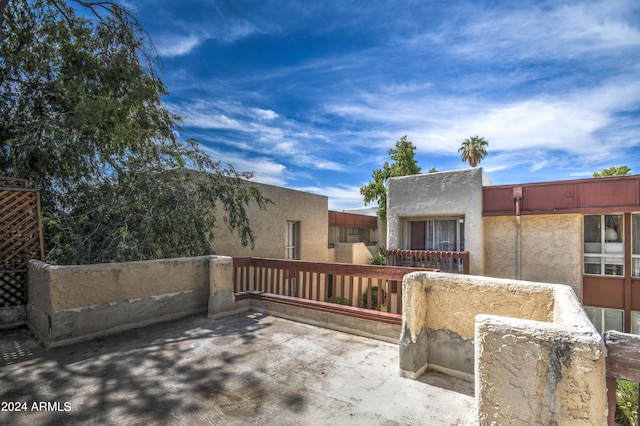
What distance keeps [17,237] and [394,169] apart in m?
17.5

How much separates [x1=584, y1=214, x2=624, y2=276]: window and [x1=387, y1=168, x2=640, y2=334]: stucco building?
2cm

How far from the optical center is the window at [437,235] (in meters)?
10.1

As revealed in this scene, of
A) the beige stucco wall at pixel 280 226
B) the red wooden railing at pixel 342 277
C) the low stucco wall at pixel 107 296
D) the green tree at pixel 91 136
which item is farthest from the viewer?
the beige stucco wall at pixel 280 226

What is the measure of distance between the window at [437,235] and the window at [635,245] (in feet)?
14.2

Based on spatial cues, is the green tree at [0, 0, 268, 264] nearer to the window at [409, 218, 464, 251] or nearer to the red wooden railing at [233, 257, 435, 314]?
the red wooden railing at [233, 257, 435, 314]

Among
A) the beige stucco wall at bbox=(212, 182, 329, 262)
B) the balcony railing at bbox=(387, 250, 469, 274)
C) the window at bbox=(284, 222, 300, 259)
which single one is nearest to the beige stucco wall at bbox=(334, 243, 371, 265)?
the beige stucco wall at bbox=(212, 182, 329, 262)

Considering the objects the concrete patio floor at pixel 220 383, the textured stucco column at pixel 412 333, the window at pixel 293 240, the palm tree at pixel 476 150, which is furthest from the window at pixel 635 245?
the palm tree at pixel 476 150

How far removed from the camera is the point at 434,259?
9.70m

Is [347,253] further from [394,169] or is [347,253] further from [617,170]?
[617,170]

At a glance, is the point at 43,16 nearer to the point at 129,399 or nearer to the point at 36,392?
the point at 36,392

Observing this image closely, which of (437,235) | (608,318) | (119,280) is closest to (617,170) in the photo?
(608,318)

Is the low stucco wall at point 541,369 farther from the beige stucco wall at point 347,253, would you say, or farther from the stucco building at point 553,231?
the beige stucco wall at point 347,253

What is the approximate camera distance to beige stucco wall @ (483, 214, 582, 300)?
27.8ft

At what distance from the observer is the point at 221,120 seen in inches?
387
